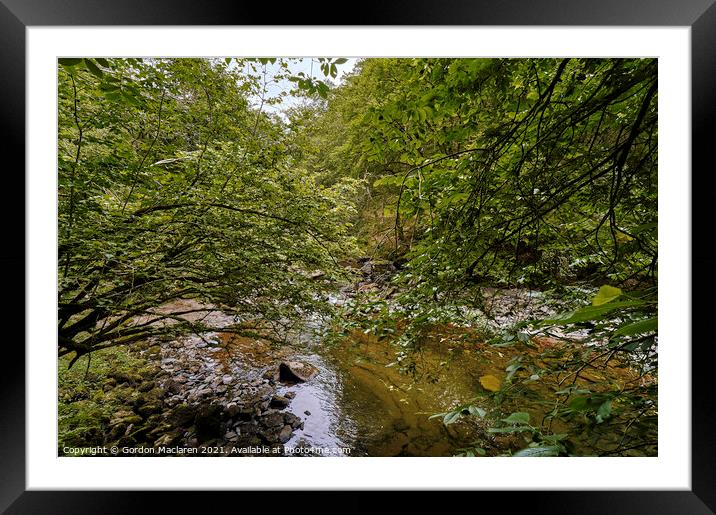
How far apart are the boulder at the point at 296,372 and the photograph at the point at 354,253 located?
3 centimetres

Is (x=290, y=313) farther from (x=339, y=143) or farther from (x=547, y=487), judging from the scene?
(x=547, y=487)

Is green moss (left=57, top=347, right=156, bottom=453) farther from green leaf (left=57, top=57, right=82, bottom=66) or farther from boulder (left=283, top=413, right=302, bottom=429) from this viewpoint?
green leaf (left=57, top=57, right=82, bottom=66)

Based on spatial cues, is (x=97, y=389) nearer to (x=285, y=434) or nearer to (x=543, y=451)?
(x=285, y=434)

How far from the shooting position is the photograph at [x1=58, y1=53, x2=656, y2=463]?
0.83 meters

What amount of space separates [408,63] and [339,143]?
101cm

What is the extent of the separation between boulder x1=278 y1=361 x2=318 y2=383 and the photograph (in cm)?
3

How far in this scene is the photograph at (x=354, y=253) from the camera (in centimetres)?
83

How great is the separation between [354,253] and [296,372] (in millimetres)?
1284

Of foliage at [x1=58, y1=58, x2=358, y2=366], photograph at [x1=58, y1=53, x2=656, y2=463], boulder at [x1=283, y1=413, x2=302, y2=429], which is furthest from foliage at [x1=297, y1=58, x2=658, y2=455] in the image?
boulder at [x1=283, y1=413, x2=302, y2=429]
